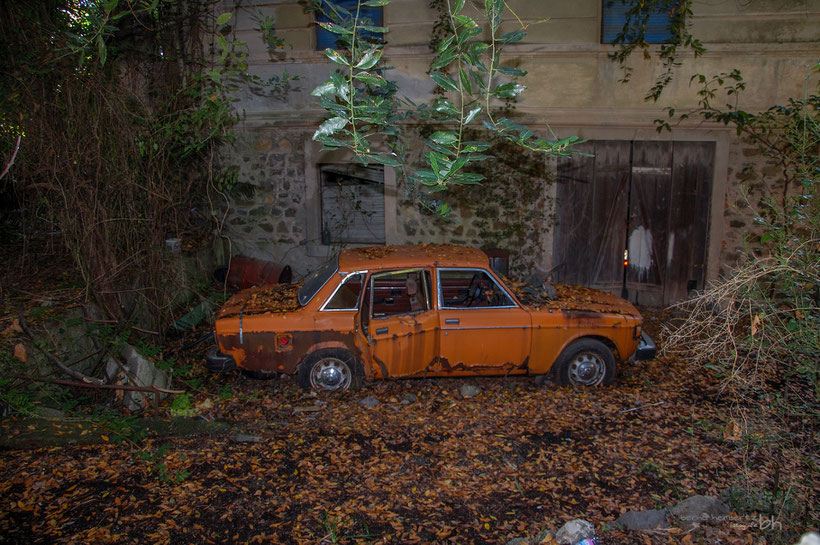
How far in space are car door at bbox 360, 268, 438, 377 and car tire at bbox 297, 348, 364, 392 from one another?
209 millimetres

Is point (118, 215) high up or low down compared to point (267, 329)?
up

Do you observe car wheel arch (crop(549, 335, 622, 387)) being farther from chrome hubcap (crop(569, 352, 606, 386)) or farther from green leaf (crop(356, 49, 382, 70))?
green leaf (crop(356, 49, 382, 70))

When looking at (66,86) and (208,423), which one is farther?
(66,86)

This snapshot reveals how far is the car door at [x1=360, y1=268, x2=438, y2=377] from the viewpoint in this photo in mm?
5719

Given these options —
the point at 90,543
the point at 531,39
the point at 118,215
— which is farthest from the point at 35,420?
the point at 531,39

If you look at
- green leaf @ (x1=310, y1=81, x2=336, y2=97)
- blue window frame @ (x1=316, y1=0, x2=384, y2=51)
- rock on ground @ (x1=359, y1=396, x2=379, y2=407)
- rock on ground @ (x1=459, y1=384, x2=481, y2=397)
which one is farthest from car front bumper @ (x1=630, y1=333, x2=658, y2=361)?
blue window frame @ (x1=316, y1=0, x2=384, y2=51)

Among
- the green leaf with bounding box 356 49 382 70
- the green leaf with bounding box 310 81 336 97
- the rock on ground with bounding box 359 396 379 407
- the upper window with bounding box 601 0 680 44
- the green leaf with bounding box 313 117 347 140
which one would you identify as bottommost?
the rock on ground with bounding box 359 396 379 407

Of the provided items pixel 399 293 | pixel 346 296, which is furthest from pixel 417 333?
pixel 399 293

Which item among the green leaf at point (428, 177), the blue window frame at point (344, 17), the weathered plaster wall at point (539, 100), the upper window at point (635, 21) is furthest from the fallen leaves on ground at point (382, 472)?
the blue window frame at point (344, 17)

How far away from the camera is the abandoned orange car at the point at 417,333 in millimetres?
5719

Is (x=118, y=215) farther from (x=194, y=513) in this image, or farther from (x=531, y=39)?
(x=531, y=39)

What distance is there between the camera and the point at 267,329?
5.68 meters

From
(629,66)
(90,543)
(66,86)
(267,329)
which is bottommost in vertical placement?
(90,543)

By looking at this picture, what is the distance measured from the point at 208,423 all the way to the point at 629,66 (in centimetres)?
770
